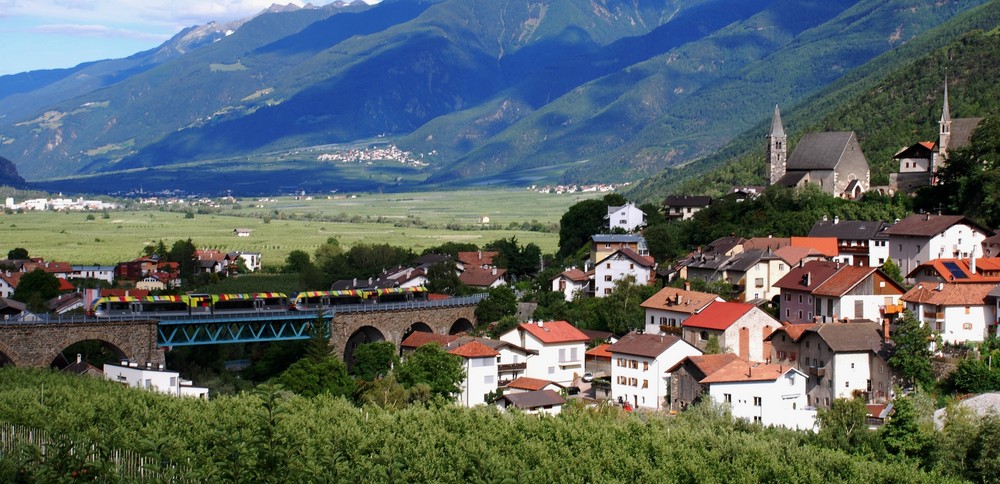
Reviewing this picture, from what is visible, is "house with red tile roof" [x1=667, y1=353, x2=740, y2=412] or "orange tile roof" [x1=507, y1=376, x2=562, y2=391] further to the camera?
"orange tile roof" [x1=507, y1=376, x2=562, y2=391]

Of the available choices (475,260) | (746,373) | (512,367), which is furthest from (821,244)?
(475,260)

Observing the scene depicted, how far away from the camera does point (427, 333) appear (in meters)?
77.3

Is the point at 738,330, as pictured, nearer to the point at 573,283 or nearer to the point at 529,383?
the point at 529,383

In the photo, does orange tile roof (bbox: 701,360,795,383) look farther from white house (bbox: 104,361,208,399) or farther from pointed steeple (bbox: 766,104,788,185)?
pointed steeple (bbox: 766,104,788,185)

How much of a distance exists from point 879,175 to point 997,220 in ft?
69.6

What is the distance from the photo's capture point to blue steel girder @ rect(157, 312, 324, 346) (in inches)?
2827

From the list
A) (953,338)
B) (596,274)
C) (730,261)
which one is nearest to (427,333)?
(596,274)

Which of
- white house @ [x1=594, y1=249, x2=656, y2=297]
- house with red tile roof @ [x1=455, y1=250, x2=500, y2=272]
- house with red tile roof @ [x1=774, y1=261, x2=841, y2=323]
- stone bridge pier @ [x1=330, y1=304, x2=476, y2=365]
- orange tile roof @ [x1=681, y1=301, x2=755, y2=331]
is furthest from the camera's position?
house with red tile roof @ [x1=455, y1=250, x2=500, y2=272]

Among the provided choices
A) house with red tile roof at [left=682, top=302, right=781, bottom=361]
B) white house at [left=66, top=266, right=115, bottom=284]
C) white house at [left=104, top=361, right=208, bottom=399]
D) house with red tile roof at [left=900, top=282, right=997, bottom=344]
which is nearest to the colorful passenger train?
white house at [left=104, top=361, right=208, bottom=399]

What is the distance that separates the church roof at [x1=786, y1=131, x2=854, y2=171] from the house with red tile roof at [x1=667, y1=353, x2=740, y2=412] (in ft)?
115

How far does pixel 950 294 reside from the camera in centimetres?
6131

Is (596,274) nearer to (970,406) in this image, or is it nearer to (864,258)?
(864,258)

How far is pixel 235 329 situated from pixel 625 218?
3459 centimetres

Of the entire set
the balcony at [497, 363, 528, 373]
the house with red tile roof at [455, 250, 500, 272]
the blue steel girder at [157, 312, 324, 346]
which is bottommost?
the balcony at [497, 363, 528, 373]
